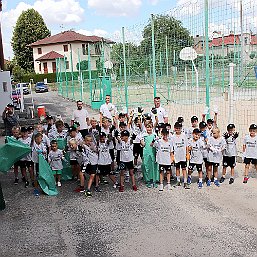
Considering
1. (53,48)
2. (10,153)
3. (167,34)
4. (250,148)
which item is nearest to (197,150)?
(250,148)

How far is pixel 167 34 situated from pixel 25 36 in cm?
4874

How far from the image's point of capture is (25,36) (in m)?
59.1

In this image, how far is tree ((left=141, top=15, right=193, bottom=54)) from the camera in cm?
1227

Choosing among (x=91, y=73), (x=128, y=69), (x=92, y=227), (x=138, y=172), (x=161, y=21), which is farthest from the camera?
(x=91, y=73)

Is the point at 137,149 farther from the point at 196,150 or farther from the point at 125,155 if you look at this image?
the point at 196,150

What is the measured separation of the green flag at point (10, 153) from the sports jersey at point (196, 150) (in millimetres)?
3199

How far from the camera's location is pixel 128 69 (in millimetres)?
17797

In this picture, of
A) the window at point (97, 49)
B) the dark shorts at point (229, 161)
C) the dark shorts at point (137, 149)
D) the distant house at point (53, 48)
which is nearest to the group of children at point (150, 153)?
the dark shorts at point (229, 161)

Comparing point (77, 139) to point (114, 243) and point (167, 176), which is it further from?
point (114, 243)

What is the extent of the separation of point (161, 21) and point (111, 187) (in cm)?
724

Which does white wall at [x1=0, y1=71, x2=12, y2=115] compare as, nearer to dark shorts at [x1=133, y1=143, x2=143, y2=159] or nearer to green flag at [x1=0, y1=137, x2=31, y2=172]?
green flag at [x1=0, y1=137, x2=31, y2=172]

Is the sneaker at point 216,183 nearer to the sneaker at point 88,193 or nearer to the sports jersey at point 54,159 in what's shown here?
the sneaker at point 88,193

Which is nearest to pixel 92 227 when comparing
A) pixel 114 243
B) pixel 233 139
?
pixel 114 243

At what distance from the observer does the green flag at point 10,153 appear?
7.76 metres
